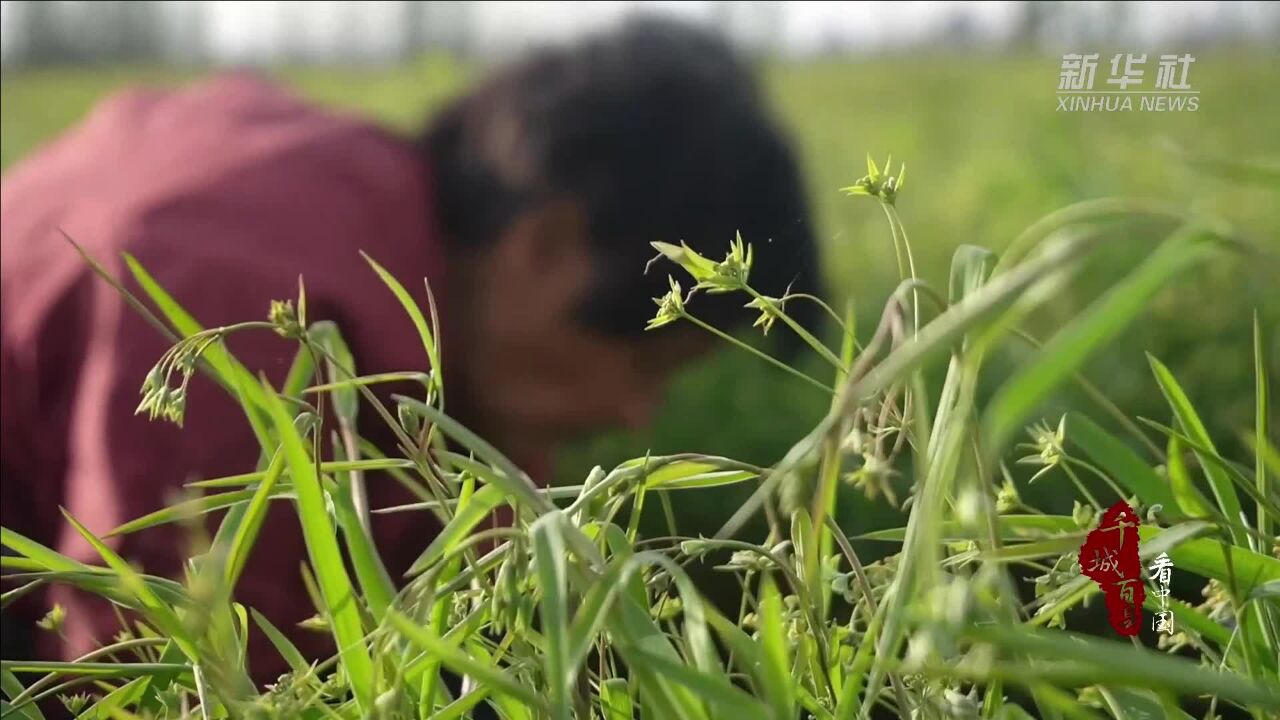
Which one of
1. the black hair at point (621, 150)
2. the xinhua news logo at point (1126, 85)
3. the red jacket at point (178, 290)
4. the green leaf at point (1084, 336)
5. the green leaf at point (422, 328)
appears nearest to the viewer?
the green leaf at point (1084, 336)

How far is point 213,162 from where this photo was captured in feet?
3.93

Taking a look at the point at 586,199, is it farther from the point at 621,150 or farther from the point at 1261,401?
the point at 1261,401

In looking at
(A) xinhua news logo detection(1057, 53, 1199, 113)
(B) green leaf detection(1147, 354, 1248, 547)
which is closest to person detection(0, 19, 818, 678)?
(A) xinhua news logo detection(1057, 53, 1199, 113)

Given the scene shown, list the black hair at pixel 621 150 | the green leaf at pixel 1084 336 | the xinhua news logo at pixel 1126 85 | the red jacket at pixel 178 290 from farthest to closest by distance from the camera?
1. the black hair at pixel 621 150
2. the red jacket at pixel 178 290
3. the xinhua news logo at pixel 1126 85
4. the green leaf at pixel 1084 336

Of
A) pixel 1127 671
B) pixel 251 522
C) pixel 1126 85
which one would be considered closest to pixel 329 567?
pixel 251 522

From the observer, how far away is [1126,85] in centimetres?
37

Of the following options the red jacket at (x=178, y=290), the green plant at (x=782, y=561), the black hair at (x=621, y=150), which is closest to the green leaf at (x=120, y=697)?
the green plant at (x=782, y=561)

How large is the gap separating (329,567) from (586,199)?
1074mm

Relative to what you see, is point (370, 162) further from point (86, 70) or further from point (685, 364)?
point (86, 70)

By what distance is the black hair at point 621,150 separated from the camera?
113 centimetres

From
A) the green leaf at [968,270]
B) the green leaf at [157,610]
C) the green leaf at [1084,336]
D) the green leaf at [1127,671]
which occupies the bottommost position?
the green leaf at [157,610]

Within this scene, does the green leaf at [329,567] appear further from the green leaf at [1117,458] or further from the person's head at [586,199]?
the person's head at [586,199]

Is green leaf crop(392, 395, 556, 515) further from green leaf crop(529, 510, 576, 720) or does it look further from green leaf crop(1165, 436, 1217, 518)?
green leaf crop(1165, 436, 1217, 518)

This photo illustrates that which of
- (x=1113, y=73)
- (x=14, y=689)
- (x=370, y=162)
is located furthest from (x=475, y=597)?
(x=370, y=162)
